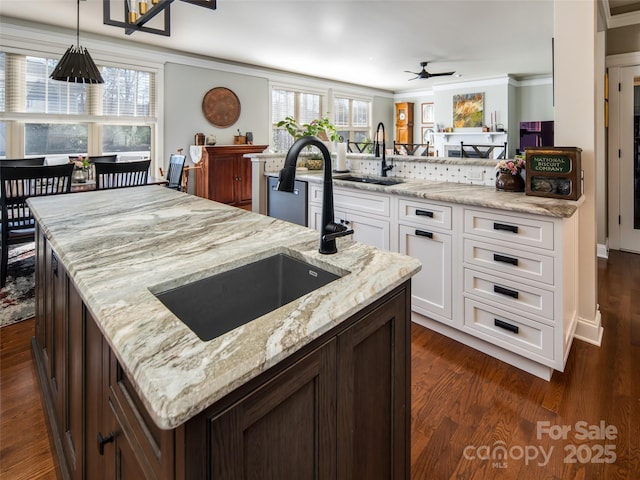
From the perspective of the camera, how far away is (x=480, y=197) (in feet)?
7.16

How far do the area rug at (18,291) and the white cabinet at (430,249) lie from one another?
9.17 feet

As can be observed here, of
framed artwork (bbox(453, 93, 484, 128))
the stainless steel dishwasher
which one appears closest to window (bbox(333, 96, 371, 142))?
framed artwork (bbox(453, 93, 484, 128))

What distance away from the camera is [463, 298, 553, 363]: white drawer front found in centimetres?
199

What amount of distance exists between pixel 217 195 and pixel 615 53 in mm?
5528

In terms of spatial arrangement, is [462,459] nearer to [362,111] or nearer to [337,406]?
[337,406]

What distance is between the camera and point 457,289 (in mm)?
2324

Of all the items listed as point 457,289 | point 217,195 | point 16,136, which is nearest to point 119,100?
point 16,136

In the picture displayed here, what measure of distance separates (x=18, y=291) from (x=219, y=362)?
11.4 ft

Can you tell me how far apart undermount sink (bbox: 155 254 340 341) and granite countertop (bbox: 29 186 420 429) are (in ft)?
0.09

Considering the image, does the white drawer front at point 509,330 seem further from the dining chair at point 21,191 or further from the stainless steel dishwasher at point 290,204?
the dining chair at point 21,191

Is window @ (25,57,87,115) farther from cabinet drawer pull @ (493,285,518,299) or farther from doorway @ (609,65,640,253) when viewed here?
doorway @ (609,65,640,253)

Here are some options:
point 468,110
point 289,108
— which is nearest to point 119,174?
point 289,108

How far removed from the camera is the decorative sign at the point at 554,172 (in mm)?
2033

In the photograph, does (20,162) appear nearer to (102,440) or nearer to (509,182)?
(102,440)
